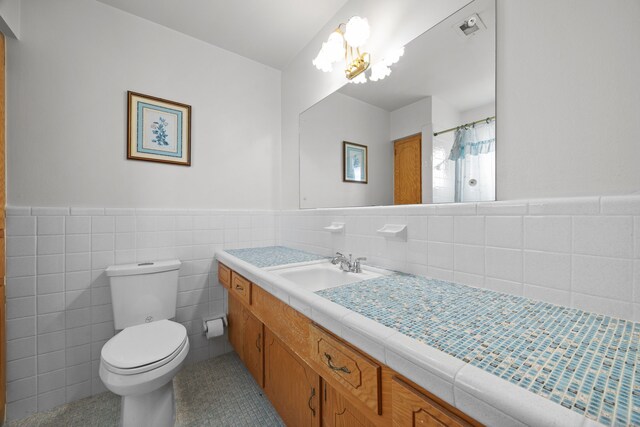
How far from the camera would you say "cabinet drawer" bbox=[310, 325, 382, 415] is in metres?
0.64

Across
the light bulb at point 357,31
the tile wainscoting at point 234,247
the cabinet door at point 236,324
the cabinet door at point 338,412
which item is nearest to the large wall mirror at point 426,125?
the tile wainscoting at point 234,247

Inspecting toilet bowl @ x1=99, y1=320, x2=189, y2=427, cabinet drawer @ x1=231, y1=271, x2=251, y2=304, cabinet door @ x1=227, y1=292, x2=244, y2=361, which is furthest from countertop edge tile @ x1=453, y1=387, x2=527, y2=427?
cabinet door @ x1=227, y1=292, x2=244, y2=361

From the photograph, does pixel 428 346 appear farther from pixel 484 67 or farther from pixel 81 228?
pixel 81 228

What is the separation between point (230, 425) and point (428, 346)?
1386 mm

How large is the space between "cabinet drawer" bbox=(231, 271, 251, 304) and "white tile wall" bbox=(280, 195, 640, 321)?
0.79 metres

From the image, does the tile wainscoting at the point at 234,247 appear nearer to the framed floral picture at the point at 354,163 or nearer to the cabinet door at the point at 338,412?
the framed floral picture at the point at 354,163

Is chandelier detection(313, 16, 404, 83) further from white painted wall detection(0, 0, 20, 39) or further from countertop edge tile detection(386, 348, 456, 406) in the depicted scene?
white painted wall detection(0, 0, 20, 39)

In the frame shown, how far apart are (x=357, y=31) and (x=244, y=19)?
89cm

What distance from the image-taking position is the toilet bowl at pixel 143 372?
3.77 ft

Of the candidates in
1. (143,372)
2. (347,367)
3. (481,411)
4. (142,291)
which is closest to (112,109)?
(142,291)

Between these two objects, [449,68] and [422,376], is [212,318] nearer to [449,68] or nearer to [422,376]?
[422,376]

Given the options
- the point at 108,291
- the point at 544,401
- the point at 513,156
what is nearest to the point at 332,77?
the point at 513,156

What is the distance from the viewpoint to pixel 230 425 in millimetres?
1368

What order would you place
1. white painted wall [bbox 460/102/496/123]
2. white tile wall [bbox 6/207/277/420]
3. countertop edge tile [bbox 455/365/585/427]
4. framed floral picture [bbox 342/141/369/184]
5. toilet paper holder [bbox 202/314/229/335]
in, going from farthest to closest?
toilet paper holder [bbox 202/314/229/335] → framed floral picture [bbox 342/141/369/184] → white tile wall [bbox 6/207/277/420] → white painted wall [bbox 460/102/496/123] → countertop edge tile [bbox 455/365/585/427]
